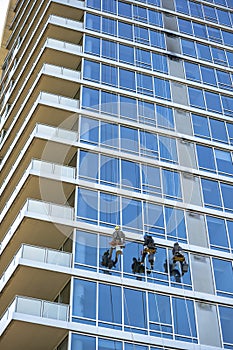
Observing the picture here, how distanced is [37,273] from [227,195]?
10.7 metres

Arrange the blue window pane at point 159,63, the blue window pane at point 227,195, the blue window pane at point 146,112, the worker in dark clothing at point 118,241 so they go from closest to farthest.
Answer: the worker in dark clothing at point 118,241
the blue window pane at point 227,195
the blue window pane at point 146,112
the blue window pane at point 159,63

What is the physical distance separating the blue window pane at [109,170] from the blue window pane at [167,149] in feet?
9.03

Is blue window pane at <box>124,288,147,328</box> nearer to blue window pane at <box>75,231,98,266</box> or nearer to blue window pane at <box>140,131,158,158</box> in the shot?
blue window pane at <box>75,231,98,266</box>

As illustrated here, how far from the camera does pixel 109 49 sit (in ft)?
117

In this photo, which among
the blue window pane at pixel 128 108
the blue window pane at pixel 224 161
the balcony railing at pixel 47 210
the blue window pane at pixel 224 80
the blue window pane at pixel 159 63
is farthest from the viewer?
the blue window pane at pixel 224 80

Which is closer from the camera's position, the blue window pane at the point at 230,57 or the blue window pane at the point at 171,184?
the blue window pane at the point at 171,184

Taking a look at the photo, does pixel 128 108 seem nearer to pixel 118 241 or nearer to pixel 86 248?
pixel 86 248

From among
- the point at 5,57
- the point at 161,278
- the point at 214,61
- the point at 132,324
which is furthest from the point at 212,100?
the point at 5,57

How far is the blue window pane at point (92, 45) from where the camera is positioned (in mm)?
35000

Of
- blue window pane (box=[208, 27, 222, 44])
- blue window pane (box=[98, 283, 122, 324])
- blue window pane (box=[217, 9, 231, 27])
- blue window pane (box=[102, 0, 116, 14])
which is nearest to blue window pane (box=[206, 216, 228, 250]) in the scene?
blue window pane (box=[98, 283, 122, 324])

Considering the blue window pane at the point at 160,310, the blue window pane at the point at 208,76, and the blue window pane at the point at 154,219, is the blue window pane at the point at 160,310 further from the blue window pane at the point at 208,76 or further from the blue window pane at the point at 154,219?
the blue window pane at the point at 208,76

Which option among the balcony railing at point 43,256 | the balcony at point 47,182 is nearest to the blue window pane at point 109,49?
the balcony at point 47,182

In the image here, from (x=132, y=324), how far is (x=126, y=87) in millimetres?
14010

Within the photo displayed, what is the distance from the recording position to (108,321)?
941 inches
